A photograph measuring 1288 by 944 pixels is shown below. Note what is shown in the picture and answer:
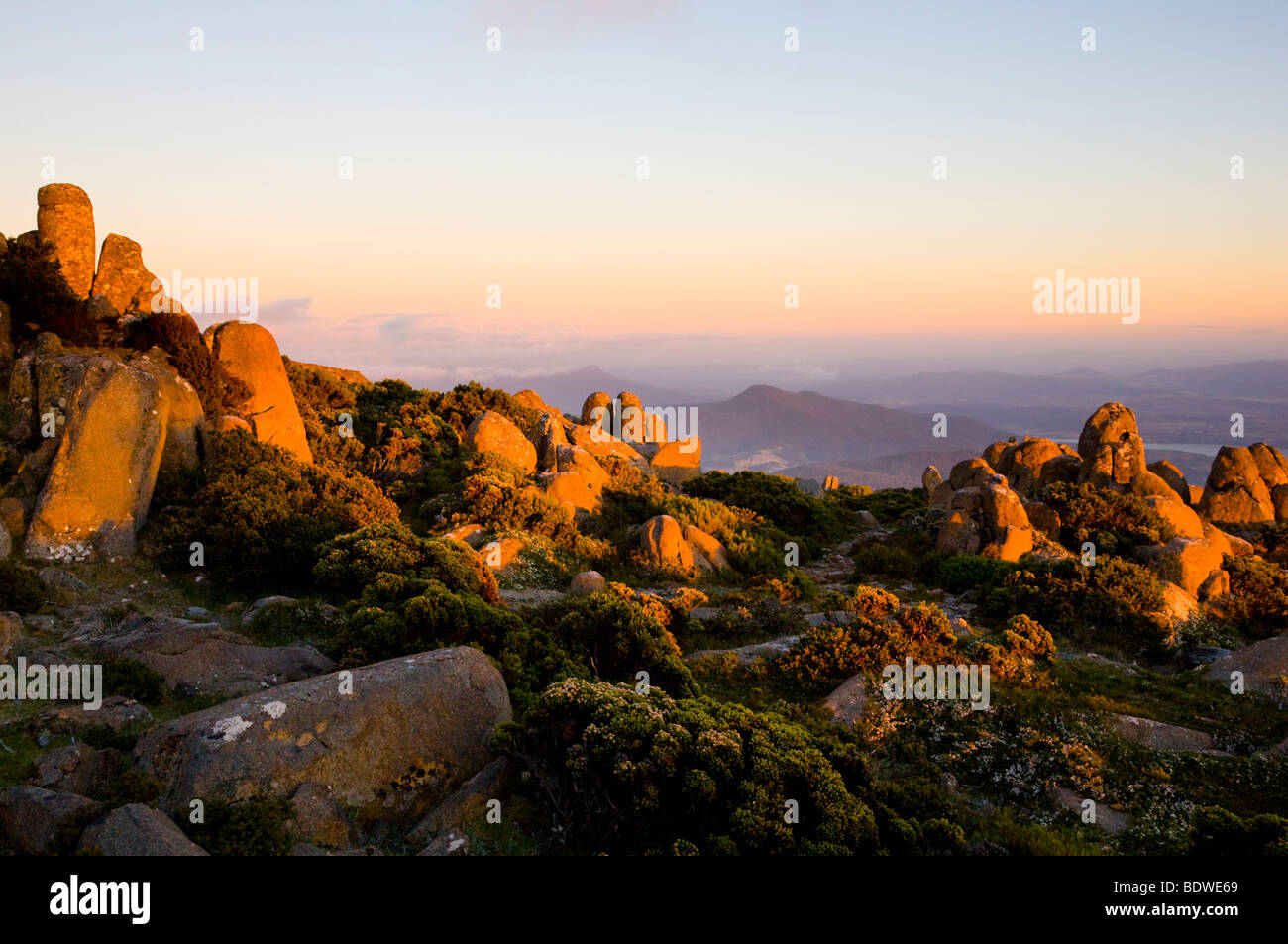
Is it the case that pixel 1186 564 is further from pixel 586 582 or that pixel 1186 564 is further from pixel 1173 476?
pixel 586 582

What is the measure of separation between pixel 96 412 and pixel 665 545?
48.2ft

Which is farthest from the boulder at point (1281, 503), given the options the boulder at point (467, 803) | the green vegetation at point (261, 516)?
the boulder at point (467, 803)

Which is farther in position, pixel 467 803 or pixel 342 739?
pixel 342 739

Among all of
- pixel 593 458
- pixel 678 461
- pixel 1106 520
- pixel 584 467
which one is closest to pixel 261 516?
pixel 584 467

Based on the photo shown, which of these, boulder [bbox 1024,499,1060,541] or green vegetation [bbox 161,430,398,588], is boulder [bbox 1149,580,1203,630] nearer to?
boulder [bbox 1024,499,1060,541]

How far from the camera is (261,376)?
82.2ft

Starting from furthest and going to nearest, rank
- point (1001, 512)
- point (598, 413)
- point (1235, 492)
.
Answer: point (598, 413) → point (1235, 492) → point (1001, 512)

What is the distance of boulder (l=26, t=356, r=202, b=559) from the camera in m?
16.5

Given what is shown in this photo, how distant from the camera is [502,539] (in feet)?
70.3

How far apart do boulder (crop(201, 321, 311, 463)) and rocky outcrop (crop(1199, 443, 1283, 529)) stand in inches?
1336
